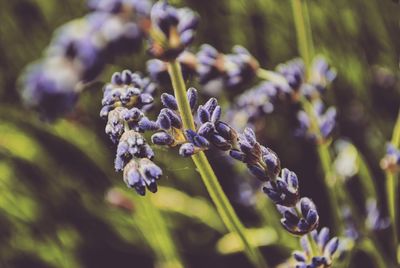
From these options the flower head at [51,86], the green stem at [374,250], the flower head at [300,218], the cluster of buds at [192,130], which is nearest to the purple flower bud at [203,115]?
the cluster of buds at [192,130]

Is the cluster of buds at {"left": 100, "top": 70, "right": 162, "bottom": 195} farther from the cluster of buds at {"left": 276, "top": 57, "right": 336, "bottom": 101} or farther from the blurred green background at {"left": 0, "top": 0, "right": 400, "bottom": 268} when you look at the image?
the blurred green background at {"left": 0, "top": 0, "right": 400, "bottom": 268}

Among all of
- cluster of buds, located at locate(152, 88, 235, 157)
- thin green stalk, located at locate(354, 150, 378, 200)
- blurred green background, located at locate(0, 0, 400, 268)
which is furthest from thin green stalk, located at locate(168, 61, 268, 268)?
blurred green background, located at locate(0, 0, 400, 268)

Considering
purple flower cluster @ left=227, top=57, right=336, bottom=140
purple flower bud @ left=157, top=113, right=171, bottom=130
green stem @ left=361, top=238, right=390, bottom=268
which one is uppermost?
purple flower cluster @ left=227, top=57, right=336, bottom=140

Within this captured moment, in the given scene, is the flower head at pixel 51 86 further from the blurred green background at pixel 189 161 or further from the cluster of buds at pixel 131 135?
the blurred green background at pixel 189 161

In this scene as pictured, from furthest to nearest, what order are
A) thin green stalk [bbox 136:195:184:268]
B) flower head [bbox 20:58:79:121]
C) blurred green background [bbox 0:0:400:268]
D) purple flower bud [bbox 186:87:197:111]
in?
1. blurred green background [bbox 0:0:400:268]
2. thin green stalk [bbox 136:195:184:268]
3. purple flower bud [bbox 186:87:197:111]
4. flower head [bbox 20:58:79:121]

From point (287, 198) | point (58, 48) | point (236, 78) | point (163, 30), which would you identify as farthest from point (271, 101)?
point (58, 48)

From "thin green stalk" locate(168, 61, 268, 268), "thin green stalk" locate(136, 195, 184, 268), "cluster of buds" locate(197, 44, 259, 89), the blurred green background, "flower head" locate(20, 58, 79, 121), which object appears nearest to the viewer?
"flower head" locate(20, 58, 79, 121)

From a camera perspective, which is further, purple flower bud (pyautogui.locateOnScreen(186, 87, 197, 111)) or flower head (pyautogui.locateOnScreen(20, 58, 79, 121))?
purple flower bud (pyautogui.locateOnScreen(186, 87, 197, 111))
